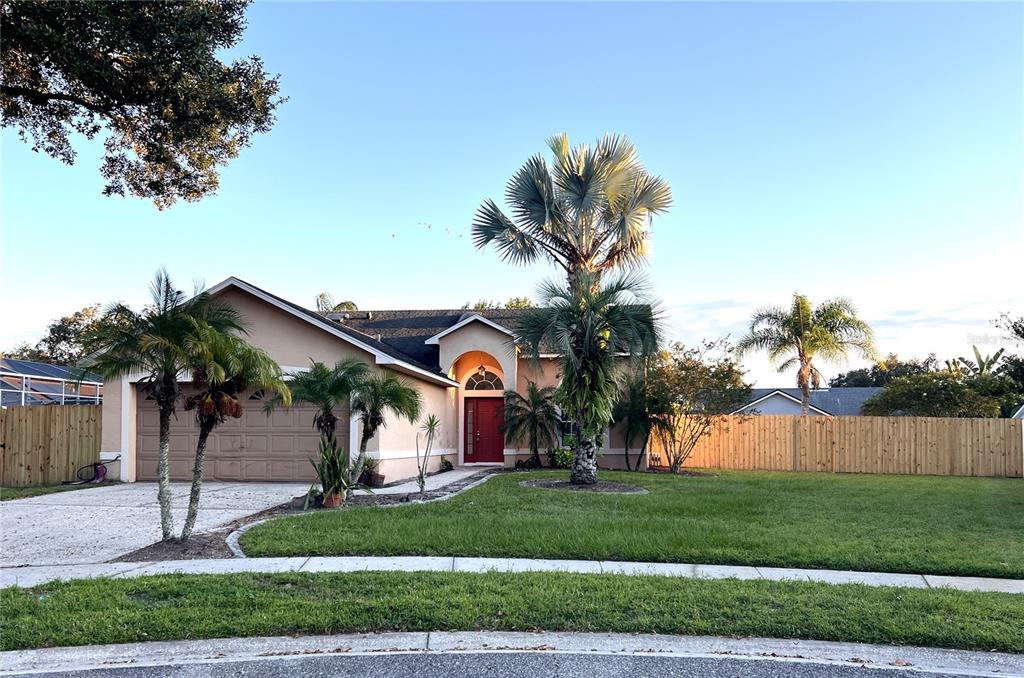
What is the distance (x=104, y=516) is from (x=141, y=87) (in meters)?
6.48

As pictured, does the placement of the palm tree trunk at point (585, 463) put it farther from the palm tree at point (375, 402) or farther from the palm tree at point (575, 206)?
the palm tree at point (575, 206)

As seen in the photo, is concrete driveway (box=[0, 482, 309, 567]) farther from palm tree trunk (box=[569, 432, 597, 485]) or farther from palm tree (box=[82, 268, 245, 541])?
palm tree trunk (box=[569, 432, 597, 485])

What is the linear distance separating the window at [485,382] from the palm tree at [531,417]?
78.4 inches

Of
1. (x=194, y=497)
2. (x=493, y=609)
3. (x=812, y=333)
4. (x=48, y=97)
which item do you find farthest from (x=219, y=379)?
(x=812, y=333)

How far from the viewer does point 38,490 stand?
1453 cm

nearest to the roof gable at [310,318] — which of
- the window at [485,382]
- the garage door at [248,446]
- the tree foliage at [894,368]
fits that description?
the garage door at [248,446]

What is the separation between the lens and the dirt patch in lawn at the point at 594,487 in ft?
46.7

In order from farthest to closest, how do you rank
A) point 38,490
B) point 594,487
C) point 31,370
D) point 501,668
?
point 31,370, point 594,487, point 38,490, point 501,668

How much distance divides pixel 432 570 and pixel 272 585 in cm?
155

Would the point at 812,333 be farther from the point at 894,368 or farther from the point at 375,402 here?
the point at 894,368

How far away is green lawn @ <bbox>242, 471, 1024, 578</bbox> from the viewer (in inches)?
316

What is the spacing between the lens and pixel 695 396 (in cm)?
1986

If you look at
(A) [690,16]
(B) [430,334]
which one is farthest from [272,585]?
(B) [430,334]

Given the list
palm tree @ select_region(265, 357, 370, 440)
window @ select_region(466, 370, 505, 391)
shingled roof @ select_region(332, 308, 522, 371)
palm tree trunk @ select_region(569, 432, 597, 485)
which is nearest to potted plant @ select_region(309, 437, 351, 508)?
palm tree @ select_region(265, 357, 370, 440)
